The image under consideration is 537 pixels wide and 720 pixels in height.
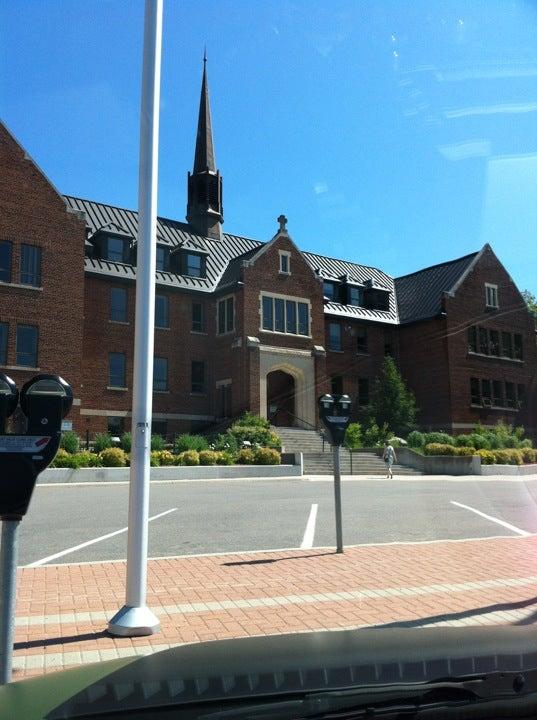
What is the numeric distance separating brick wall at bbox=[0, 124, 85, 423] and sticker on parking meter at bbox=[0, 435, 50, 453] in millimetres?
25995

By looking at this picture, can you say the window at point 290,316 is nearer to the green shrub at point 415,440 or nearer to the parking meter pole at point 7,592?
the green shrub at point 415,440

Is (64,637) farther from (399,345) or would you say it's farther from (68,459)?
(399,345)

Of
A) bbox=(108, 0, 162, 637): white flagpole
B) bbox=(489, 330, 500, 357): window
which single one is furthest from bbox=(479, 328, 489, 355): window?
bbox=(108, 0, 162, 637): white flagpole

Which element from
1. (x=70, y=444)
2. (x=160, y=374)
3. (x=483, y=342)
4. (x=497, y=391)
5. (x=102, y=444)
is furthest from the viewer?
(x=497, y=391)

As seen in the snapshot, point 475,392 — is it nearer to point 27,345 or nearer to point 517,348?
point 517,348

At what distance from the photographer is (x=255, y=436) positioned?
3089 centimetres

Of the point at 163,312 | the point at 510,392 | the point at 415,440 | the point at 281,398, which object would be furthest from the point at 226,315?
A: the point at 510,392

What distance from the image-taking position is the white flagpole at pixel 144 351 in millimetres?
5371

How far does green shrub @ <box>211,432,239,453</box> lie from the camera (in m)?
28.8

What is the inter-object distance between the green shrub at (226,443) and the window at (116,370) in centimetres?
565

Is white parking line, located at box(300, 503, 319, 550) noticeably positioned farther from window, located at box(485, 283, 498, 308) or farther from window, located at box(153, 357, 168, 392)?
window, located at box(485, 283, 498, 308)

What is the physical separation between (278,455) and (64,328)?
1083 centimetres

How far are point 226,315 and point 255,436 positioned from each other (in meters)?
7.79

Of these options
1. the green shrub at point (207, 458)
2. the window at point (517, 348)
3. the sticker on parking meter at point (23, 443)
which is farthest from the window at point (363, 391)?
the sticker on parking meter at point (23, 443)
